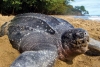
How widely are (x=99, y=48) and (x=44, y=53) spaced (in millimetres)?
1255

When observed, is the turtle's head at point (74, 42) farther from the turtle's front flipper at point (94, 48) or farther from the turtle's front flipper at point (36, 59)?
the turtle's front flipper at point (94, 48)

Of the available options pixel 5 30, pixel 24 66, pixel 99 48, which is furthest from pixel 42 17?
pixel 24 66

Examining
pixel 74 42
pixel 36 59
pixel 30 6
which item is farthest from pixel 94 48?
pixel 30 6

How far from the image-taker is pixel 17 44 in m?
3.16

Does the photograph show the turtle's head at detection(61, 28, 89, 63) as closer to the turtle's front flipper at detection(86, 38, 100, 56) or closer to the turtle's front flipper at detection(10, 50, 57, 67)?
the turtle's front flipper at detection(10, 50, 57, 67)

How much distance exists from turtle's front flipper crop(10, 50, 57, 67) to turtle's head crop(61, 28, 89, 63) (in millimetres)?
264

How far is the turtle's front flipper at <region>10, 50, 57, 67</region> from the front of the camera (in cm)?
229

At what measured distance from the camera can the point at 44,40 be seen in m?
2.95

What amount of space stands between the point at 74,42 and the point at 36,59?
560 mm

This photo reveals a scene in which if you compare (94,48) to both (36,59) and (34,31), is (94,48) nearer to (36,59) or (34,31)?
(34,31)

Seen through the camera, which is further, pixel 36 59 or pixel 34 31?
pixel 34 31

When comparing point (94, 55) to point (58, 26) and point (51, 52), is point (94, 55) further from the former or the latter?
point (51, 52)

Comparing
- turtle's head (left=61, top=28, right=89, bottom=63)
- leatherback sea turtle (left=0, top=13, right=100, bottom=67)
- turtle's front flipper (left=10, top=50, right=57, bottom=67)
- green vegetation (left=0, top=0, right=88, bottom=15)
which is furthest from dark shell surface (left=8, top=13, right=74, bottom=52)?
green vegetation (left=0, top=0, right=88, bottom=15)

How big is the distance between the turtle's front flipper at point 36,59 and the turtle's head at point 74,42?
26cm
